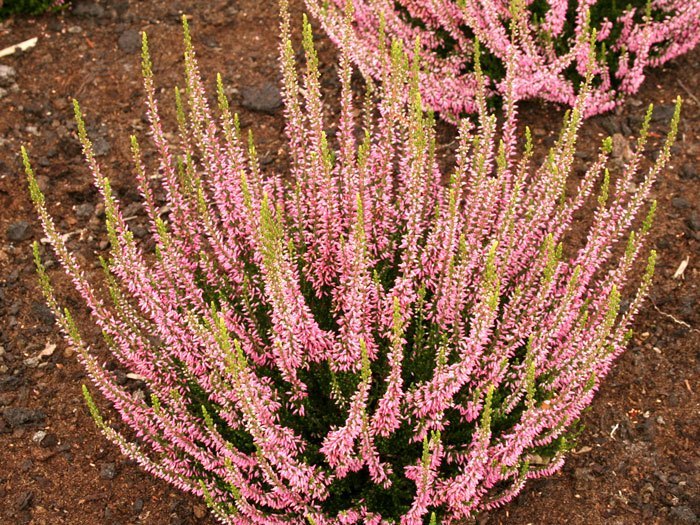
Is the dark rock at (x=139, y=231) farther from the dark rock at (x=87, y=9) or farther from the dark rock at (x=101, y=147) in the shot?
the dark rock at (x=87, y=9)

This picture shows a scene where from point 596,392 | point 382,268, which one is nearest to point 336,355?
point 382,268

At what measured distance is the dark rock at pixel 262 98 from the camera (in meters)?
5.86

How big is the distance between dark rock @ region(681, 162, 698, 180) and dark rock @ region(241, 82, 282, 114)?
8.97 ft

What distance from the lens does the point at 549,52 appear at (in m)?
5.20

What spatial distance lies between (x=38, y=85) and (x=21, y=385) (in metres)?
2.56

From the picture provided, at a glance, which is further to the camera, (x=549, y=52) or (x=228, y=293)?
(x=549, y=52)

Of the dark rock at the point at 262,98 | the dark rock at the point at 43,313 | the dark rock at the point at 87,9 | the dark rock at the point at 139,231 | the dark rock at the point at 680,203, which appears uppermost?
the dark rock at the point at 87,9

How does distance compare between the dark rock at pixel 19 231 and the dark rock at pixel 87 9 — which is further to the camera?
the dark rock at pixel 87 9

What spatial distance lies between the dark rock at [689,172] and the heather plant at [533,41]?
0.62 m

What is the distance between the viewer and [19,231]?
5098 mm

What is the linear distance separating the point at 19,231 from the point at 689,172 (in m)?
4.20

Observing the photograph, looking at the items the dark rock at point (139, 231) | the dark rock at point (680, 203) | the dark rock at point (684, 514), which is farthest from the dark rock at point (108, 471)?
the dark rock at point (680, 203)

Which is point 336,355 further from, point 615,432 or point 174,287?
point 615,432

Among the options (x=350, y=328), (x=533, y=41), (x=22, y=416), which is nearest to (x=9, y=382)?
(x=22, y=416)
